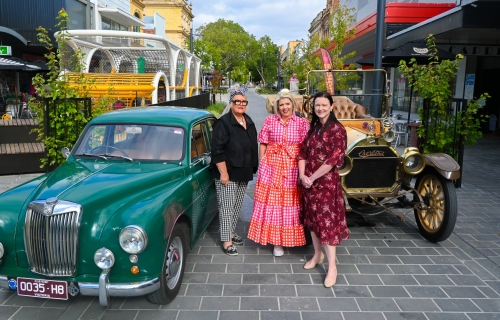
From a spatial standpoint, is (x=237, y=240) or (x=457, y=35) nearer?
(x=237, y=240)

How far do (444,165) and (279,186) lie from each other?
2117 mm

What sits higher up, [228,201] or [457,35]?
[457,35]

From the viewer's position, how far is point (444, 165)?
5.06m

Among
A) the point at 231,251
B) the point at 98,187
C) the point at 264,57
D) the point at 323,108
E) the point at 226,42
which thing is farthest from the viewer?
the point at 264,57

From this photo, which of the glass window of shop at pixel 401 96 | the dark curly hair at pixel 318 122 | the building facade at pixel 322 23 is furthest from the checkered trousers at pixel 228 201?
the building facade at pixel 322 23

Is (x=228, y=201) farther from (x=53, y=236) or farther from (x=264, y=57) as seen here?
(x=264, y=57)

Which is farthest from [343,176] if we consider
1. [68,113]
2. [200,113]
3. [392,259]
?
[68,113]

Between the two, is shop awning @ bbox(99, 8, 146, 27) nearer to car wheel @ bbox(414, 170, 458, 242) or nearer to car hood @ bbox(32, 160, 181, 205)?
car hood @ bbox(32, 160, 181, 205)

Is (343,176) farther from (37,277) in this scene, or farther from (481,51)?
(481,51)

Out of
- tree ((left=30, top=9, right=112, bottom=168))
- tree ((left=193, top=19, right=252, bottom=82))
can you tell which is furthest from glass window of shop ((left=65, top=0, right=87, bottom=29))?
tree ((left=193, top=19, right=252, bottom=82))

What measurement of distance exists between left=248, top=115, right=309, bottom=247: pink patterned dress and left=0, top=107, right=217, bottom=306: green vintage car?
81cm

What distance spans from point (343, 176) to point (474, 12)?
7.24 metres

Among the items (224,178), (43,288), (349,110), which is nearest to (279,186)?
(224,178)

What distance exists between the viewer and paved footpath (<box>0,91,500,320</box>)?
3615mm
